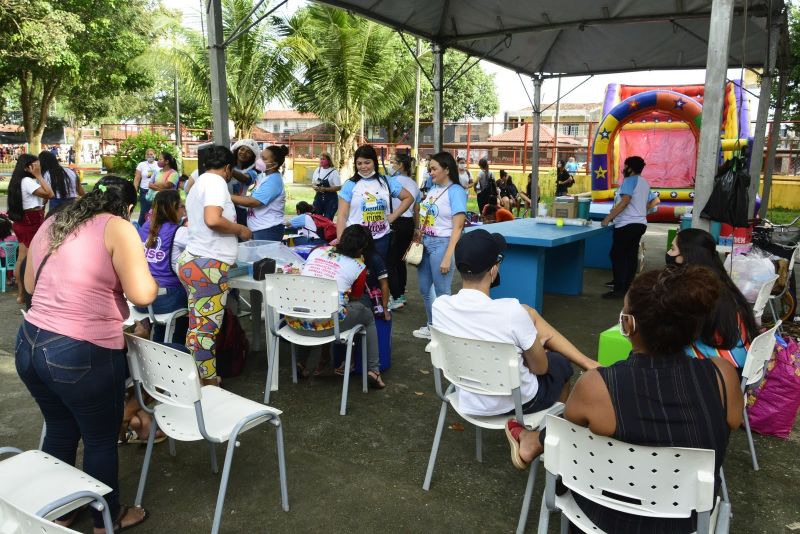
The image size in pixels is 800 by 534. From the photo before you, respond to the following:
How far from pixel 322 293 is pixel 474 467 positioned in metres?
1.32

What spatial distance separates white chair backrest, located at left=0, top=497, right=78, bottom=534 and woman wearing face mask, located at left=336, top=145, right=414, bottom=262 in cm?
351

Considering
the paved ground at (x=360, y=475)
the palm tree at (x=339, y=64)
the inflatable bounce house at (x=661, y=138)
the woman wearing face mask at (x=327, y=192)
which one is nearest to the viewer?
the paved ground at (x=360, y=475)

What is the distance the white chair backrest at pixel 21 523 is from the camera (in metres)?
1.31

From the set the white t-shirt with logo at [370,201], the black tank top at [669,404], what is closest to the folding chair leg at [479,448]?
the black tank top at [669,404]

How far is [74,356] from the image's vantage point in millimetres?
2176

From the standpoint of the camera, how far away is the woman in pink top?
2.19 metres

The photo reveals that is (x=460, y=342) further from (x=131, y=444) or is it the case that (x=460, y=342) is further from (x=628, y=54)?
(x=628, y=54)

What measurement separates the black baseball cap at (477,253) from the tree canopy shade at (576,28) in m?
3.95

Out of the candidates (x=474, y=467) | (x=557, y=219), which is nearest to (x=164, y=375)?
(x=474, y=467)

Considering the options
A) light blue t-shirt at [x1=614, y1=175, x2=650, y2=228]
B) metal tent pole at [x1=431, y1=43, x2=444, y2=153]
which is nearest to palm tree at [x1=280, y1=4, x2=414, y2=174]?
metal tent pole at [x1=431, y1=43, x2=444, y2=153]

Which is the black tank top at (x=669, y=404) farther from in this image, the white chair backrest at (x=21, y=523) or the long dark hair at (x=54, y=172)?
the long dark hair at (x=54, y=172)

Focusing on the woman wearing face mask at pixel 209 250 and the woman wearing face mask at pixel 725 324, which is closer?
the woman wearing face mask at pixel 725 324

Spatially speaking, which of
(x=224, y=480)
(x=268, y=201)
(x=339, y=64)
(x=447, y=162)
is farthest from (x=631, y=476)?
(x=339, y=64)

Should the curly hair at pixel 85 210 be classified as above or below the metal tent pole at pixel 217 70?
below
